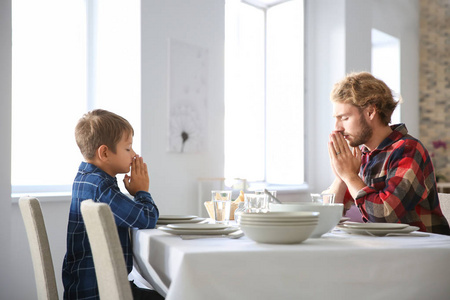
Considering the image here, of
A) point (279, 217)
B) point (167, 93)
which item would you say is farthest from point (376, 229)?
point (167, 93)

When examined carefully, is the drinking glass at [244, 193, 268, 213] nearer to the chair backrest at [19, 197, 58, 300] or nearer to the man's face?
the chair backrest at [19, 197, 58, 300]

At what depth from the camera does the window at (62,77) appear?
337cm

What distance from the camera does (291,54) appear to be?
17.9 feet

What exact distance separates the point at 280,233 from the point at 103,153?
80cm

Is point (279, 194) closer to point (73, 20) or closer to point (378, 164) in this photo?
point (73, 20)

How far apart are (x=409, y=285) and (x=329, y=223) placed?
0.87 feet

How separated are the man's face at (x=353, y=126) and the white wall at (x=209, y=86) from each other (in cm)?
181

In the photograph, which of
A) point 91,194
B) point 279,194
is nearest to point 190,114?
point 279,194

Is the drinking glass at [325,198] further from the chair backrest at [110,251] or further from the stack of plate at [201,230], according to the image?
the chair backrest at [110,251]

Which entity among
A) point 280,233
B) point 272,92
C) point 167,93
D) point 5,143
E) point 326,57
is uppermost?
point 326,57

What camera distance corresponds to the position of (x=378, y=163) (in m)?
2.02

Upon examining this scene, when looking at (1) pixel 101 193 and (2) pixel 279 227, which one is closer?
(2) pixel 279 227

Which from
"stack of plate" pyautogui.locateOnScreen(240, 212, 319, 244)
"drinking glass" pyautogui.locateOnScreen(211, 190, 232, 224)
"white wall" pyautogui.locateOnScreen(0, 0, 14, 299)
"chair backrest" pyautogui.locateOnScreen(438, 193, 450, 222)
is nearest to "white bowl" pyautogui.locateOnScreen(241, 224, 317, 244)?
"stack of plate" pyautogui.locateOnScreen(240, 212, 319, 244)

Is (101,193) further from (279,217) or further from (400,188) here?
(400,188)
